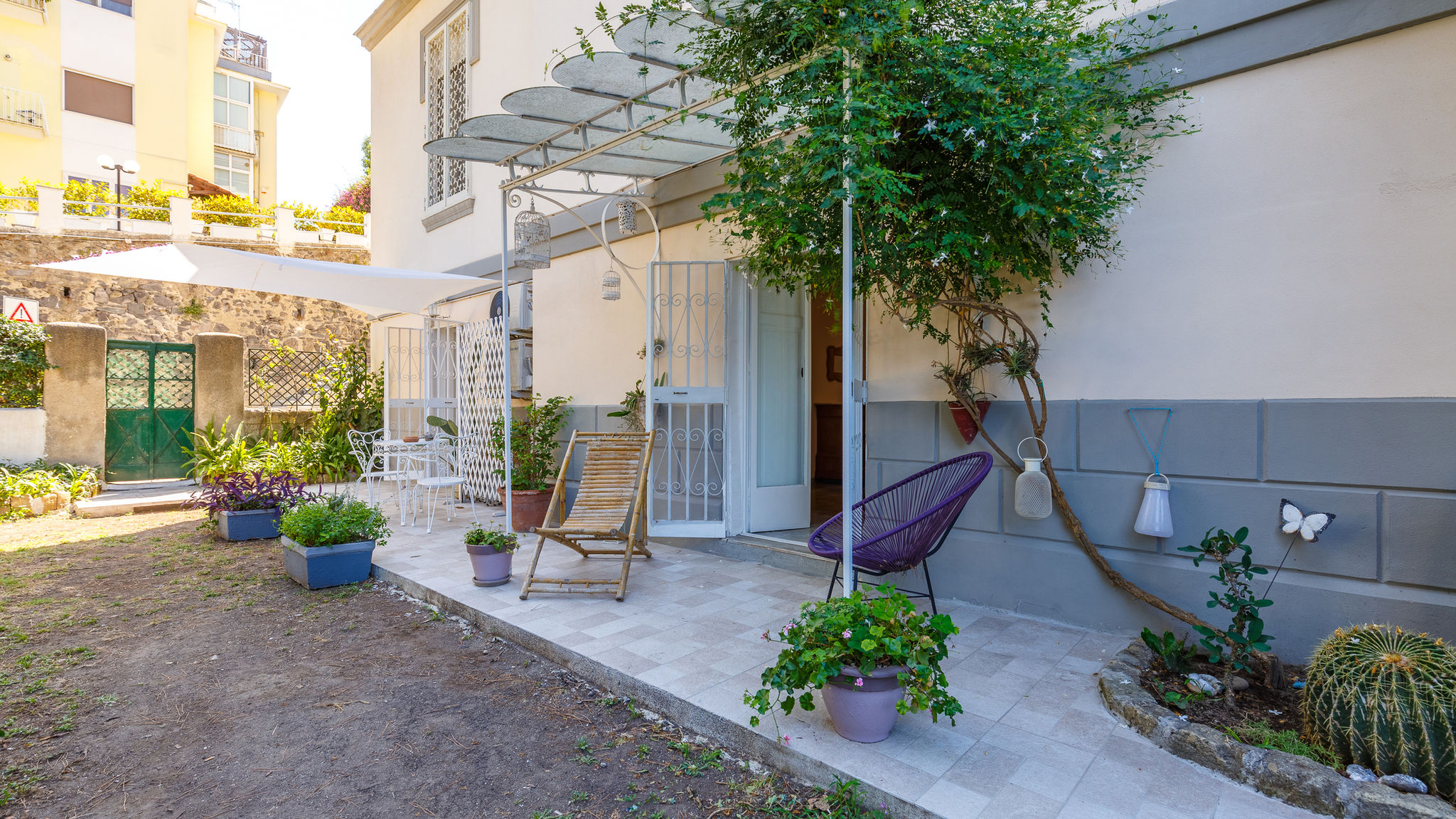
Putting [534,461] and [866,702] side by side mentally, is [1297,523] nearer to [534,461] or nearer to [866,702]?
[866,702]

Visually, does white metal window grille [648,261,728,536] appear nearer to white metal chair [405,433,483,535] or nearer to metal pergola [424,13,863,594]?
metal pergola [424,13,863,594]

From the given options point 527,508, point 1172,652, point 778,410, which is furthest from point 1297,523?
point 527,508

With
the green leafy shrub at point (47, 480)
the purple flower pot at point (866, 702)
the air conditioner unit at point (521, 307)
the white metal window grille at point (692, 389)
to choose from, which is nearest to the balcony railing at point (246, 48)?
the green leafy shrub at point (47, 480)

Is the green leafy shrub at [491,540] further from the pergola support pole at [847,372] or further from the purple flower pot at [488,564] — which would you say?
the pergola support pole at [847,372]

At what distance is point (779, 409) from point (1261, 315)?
3299 millimetres

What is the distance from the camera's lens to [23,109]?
16.0 m

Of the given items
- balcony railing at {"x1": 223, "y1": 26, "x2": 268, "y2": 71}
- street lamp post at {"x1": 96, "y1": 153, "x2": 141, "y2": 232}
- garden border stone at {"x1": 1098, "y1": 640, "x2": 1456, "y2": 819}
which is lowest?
garden border stone at {"x1": 1098, "y1": 640, "x2": 1456, "y2": 819}

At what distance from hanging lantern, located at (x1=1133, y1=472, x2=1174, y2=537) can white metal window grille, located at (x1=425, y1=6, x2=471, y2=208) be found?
811 cm

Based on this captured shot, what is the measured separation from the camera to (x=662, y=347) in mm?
5750

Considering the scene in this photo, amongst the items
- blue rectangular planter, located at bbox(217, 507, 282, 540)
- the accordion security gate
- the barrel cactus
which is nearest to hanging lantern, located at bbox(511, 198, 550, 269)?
the accordion security gate

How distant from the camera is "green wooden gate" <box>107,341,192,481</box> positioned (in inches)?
346

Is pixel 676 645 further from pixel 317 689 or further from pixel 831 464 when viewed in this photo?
pixel 831 464

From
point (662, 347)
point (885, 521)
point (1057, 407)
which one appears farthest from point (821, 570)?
point (662, 347)

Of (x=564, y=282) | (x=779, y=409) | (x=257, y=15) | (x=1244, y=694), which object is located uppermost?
(x=257, y=15)
